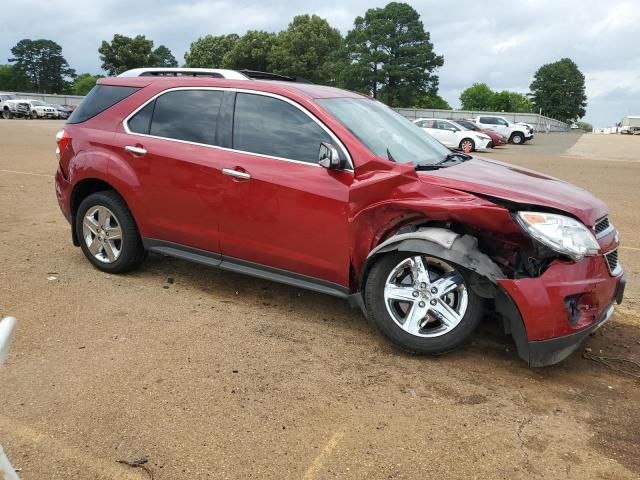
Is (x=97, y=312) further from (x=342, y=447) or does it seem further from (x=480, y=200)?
(x=480, y=200)

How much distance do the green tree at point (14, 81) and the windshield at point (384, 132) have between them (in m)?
107

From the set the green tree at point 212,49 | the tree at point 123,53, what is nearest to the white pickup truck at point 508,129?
the tree at point 123,53

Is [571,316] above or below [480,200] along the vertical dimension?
below

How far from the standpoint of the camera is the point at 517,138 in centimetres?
3731

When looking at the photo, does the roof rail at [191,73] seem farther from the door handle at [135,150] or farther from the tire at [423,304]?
the tire at [423,304]

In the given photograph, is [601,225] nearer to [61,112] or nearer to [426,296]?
[426,296]

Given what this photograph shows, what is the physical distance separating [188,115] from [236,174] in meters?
0.81

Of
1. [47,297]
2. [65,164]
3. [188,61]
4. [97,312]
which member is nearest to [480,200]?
[97,312]

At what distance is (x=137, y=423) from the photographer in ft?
9.79

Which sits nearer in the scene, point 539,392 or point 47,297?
point 539,392

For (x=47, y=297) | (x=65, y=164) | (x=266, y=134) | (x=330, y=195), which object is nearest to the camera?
(x=330, y=195)

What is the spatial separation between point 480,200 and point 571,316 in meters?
0.86

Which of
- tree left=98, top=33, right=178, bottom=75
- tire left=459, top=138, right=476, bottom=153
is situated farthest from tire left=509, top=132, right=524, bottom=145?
tree left=98, top=33, right=178, bottom=75

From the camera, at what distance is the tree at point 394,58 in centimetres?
6869
